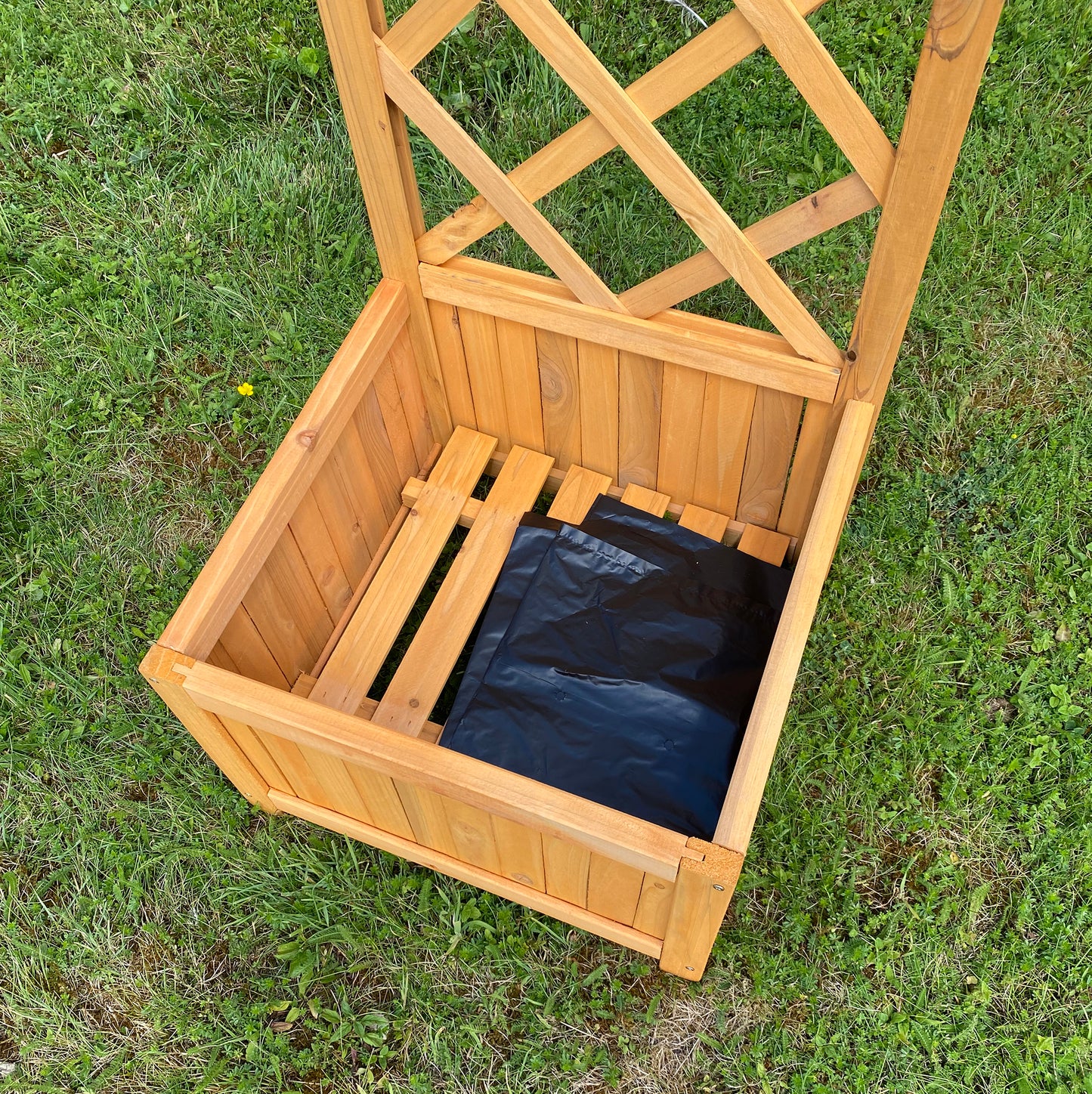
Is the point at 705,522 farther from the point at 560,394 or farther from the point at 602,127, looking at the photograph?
the point at 602,127

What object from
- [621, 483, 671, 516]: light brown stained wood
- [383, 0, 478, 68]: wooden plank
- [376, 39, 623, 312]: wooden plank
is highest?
[383, 0, 478, 68]: wooden plank

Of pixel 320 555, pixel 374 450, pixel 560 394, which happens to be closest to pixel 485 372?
pixel 560 394

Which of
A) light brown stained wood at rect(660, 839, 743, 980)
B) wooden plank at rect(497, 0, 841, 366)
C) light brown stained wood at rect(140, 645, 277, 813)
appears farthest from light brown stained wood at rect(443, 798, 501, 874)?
wooden plank at rect(497, 0, 841, 366)

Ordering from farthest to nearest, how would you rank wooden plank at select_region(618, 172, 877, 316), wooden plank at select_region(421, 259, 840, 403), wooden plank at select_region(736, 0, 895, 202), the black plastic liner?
the black plastic liner < wooden plank at select_region(421, 259, 840, 403) < wooden plank at select_region(618, 172, 877, 316) < wooden plank at select_region(736, 0, 895, 202)

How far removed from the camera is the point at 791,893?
231 cm

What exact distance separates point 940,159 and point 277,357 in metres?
2.05

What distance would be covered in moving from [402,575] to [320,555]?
0.80 ft

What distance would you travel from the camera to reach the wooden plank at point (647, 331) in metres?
2.03

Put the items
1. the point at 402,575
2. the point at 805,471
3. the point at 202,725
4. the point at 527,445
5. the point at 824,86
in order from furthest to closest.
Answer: the point at 527,445
the point at 402,575
the point at 805,471
the point at 202,725
the point at 824,86

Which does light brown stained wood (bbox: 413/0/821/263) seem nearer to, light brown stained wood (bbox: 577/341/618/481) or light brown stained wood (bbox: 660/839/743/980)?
light brown stained wood (bbox: 577/341/618/481)

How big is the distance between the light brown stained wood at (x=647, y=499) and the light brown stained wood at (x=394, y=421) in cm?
56

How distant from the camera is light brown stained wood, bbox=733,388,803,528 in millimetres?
2141

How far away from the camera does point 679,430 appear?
2.33m

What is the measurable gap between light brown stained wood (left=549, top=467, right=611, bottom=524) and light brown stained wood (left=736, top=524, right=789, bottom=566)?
37 cm
